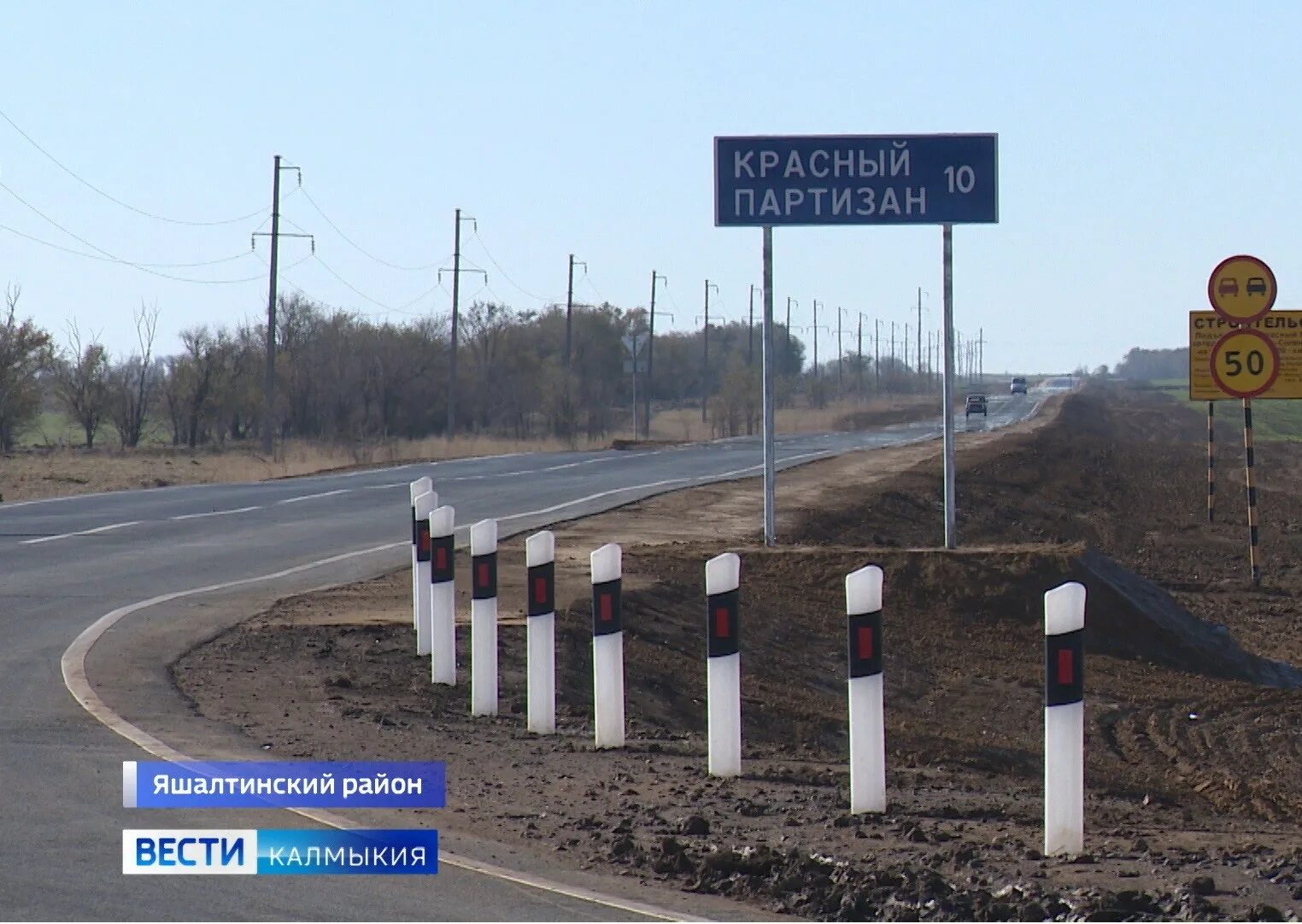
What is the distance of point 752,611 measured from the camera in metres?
13.3

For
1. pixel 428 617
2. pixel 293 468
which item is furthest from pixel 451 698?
pixel 293 468

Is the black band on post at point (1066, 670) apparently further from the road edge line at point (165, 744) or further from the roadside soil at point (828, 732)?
the road edge line at point (165, 744)

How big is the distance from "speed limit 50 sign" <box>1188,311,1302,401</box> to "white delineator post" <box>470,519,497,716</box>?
11.3m

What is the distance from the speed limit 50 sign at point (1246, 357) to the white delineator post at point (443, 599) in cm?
1093

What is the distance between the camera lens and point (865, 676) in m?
7.18

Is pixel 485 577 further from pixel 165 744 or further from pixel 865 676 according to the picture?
pixel 865 676

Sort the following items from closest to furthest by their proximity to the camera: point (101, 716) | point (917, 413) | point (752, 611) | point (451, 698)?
1. point (101, 716)
2. point (451, 698)
3. point (752, 611)
4. point (917, 413)

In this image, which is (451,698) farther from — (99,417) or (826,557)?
(99,417)

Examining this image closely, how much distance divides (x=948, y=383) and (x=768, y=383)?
5.58 feet

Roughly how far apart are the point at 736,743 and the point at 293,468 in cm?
3163

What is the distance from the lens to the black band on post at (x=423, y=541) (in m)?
11.1

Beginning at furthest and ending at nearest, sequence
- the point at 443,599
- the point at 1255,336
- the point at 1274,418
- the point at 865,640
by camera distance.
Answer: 1. the point at 1274,418
2. the point at 1255,336
3. the point at 443,599
4. the point at 865,640

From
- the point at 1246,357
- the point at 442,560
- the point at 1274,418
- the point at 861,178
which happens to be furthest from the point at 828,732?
the point at 1274,418

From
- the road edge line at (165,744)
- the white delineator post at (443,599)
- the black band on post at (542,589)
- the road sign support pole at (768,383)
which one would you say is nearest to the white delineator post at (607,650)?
the black band on post at (542,589)
